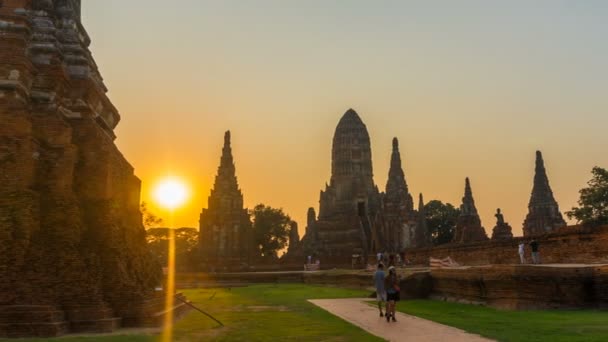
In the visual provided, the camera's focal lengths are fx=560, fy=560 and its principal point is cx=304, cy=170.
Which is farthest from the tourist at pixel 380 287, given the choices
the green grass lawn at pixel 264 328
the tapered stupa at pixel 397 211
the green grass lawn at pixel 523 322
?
the tapered stupa at pixel 397 211

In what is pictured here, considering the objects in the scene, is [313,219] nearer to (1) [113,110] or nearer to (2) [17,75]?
(1) [113,110]

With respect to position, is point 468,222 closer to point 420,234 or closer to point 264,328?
point 420,234

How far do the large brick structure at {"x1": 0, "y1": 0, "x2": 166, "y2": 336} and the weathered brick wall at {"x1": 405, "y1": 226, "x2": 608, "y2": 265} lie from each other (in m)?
11.9

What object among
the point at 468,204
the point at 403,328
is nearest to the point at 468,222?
the point at 468,204

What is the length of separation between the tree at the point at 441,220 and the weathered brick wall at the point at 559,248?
44823 mm

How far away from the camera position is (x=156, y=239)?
67.0 meters

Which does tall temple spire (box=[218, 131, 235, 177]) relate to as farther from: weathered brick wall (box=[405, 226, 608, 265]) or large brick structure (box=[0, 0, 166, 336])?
large brick structure (box=[0, 0, 166, 336])

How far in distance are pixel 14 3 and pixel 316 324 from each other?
7932mm

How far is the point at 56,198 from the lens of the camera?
948cm

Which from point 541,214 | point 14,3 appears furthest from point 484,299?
point 541,214

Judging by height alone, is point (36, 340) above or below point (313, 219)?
below

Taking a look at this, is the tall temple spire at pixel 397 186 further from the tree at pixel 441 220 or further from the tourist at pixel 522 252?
the tourist at pixel 522 252

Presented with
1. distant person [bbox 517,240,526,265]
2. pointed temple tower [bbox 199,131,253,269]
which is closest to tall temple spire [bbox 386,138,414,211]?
pointed temple tower [bbox 199,131,253,269]

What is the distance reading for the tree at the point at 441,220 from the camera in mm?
66500
